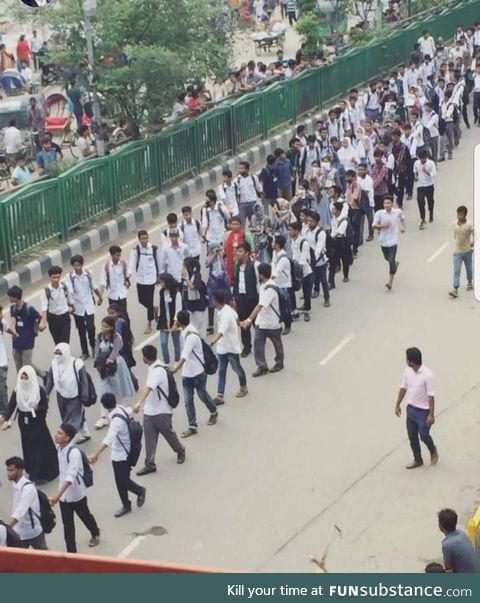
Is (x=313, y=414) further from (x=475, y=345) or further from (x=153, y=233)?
(x=153, y=233)

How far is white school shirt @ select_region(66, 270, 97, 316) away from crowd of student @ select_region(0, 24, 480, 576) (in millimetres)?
13

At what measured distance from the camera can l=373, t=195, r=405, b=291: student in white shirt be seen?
17.2 metres

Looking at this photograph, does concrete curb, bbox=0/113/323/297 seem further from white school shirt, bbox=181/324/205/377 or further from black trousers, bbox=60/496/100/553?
black trousers, bbox=60/496/100/553

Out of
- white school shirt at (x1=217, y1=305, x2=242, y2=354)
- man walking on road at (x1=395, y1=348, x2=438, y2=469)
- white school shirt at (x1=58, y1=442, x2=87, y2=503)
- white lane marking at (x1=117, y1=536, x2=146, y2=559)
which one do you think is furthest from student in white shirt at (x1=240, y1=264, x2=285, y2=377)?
white school shirt at (x1=58, y1=442, x2=87, y2=503)

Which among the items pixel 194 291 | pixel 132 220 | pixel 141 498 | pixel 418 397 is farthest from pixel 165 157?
pixel 141 498

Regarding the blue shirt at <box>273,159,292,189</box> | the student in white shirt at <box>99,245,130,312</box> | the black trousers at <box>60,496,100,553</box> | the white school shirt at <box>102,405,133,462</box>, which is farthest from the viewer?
the blue shirt at <box>273,159,292,189</box>

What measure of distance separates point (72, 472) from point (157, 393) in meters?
1.58

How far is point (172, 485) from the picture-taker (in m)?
12.6

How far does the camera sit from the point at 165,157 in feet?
71.4

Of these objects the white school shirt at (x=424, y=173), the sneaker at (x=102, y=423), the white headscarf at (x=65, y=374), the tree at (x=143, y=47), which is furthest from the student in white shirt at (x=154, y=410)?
the tree at (x=143, y=47)

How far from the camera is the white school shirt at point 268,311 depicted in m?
14.6

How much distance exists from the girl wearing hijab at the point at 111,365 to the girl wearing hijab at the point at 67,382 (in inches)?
14.4

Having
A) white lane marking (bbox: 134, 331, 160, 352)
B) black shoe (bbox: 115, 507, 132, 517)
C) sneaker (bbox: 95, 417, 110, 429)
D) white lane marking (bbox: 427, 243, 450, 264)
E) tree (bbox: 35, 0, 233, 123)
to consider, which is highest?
tree (bbox: 35, 0, 233, 123)

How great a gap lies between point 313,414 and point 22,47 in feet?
69.4
